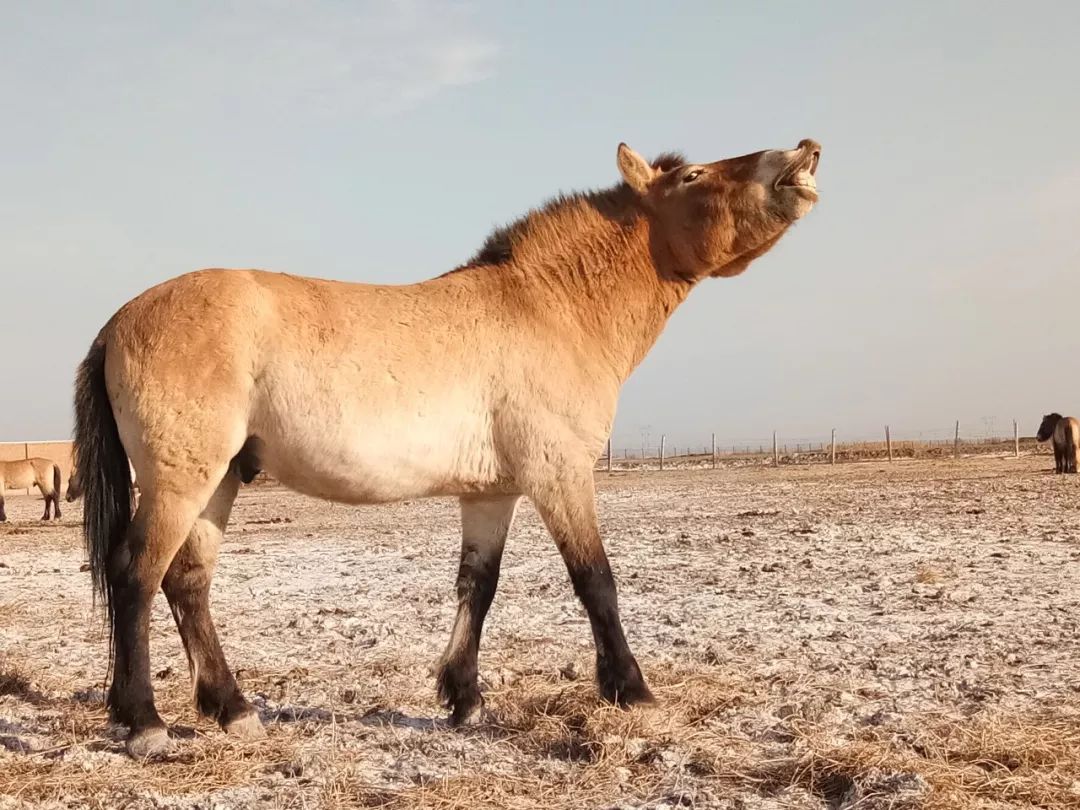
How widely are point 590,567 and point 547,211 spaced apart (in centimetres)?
210

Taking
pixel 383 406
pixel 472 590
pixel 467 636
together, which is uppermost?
pixel 383 406

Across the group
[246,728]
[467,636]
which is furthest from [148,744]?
[467,636]

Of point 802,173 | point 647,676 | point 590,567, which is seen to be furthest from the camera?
point 647,676

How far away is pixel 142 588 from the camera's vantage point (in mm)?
4109

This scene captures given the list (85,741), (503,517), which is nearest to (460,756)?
(503,517)

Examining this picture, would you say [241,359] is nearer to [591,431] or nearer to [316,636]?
[591,431]

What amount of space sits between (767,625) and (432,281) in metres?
3.46

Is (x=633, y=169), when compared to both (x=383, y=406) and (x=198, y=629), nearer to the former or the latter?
(x=383, y=406)

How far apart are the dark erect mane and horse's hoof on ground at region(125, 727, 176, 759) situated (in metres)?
2.71

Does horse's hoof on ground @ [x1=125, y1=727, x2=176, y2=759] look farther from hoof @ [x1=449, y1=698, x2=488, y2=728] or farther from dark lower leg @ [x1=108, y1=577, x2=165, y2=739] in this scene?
hoof @ [x1=449, y1=698, x2=488, y2=728]

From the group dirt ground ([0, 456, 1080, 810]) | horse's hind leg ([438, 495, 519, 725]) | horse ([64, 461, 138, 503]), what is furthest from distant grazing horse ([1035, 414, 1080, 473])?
horse's hind leg ([438, 495, 519, 725])

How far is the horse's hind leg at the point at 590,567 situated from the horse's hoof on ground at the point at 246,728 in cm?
164

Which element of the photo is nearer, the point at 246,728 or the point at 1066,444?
the point at 246,728

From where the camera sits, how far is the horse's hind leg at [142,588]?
13.4 feet
